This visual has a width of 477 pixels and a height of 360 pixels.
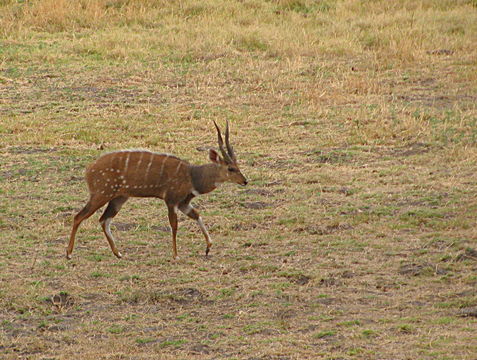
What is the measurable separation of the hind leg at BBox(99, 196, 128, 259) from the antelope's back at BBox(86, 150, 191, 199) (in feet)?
0.71

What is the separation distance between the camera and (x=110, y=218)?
8.37 m

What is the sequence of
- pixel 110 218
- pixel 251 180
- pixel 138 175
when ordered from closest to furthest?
pixel 138 175 < pixel 110 218 < pixel 251 180

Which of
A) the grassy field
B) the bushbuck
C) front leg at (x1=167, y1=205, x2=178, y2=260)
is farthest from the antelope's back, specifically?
the grassy field

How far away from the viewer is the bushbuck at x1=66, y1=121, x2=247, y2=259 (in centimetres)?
816

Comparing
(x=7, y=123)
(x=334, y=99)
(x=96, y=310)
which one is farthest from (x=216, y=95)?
(x=96, y=310)

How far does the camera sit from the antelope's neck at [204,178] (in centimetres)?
842

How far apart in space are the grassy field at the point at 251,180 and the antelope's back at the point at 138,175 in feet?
1.93

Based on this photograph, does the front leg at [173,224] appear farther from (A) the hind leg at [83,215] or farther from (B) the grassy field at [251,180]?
(A) the hind leg at [83,215]

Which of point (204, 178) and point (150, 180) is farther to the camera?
point (204, 178)

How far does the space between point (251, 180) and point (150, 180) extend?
7.66 feet

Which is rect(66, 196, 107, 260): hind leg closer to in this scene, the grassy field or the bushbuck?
the bushbuck

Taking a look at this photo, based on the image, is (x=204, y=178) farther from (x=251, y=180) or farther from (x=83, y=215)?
(x=251, y=180)

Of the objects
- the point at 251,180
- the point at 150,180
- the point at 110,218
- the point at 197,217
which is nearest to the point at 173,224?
the point at 197,217

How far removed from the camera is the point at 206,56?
16.0 m
